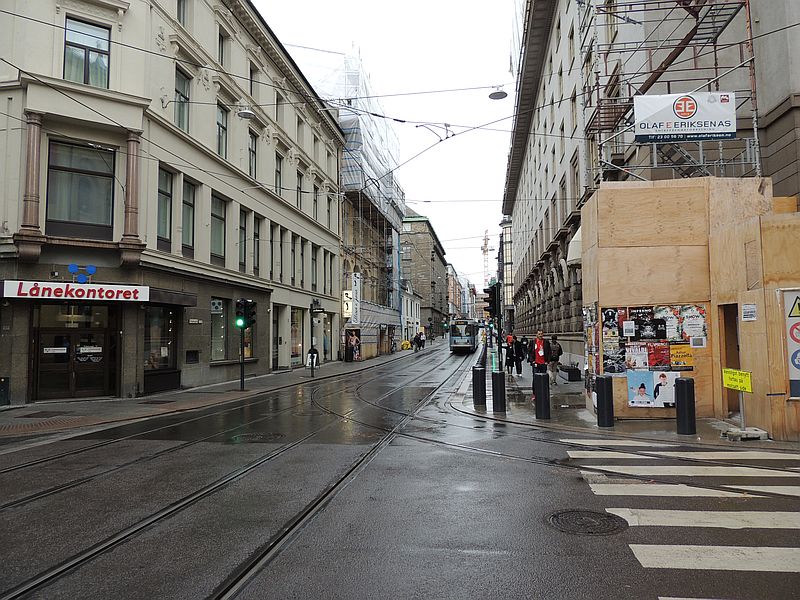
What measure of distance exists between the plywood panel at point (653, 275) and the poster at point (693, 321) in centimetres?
19

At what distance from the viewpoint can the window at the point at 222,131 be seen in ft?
79.4

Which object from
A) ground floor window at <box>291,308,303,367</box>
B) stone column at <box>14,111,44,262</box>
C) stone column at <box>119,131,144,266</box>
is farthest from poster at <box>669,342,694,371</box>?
ground floor window at <box>291,308,303,367</box>

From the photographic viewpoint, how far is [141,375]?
1856 cm

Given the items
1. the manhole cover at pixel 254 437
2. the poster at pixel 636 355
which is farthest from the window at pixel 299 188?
the poster at pixel 636 355

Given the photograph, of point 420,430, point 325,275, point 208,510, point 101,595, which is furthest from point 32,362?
point 325,275

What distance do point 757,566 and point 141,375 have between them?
18.2 m

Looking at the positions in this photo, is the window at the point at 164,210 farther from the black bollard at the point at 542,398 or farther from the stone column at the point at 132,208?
the black bollard at the point at 542,398

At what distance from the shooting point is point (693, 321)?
467 inches

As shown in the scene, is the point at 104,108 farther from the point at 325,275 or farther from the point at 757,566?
the point at 325,275

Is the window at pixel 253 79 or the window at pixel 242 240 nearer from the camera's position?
the window at pixel 242 240

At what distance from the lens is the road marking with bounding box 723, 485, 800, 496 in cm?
646

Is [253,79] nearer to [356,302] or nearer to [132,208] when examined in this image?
[132,208]

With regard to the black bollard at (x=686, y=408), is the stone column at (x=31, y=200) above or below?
above

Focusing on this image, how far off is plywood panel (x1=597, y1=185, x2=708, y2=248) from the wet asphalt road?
4.89m
